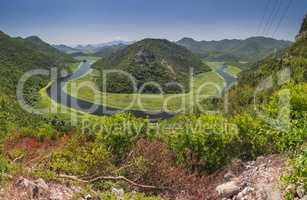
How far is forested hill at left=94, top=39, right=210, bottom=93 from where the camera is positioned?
5180 inches

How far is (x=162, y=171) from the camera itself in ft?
32.9

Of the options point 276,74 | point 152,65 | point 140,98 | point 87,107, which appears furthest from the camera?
point 152,65

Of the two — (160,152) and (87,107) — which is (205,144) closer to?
(160,152)

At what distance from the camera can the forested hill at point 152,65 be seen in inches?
5180

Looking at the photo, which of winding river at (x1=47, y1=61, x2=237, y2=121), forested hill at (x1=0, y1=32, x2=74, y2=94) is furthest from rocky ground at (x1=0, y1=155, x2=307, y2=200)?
forested hill at (x1=0, y1=32, x2=74, y2=94)

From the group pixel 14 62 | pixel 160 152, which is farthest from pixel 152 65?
pixel 160 152

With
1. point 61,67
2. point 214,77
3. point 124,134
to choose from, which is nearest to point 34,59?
point 61,67

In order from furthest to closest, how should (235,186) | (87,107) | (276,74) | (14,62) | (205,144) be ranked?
(14,62), (87,107), (276,74), (205,144), (235,186)

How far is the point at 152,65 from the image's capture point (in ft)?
466

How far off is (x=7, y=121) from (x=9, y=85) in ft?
138

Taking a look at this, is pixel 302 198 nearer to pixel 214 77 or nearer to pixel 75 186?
pixel 75 186

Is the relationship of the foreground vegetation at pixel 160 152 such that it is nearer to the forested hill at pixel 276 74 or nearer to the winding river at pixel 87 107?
the forested hill at pixel 276 74

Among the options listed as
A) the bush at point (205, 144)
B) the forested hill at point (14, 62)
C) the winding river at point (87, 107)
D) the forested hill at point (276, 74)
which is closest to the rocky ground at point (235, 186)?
the bush at point (205, 144)

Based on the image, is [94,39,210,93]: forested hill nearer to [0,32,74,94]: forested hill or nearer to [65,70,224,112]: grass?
[65,70,224,112]: grass
